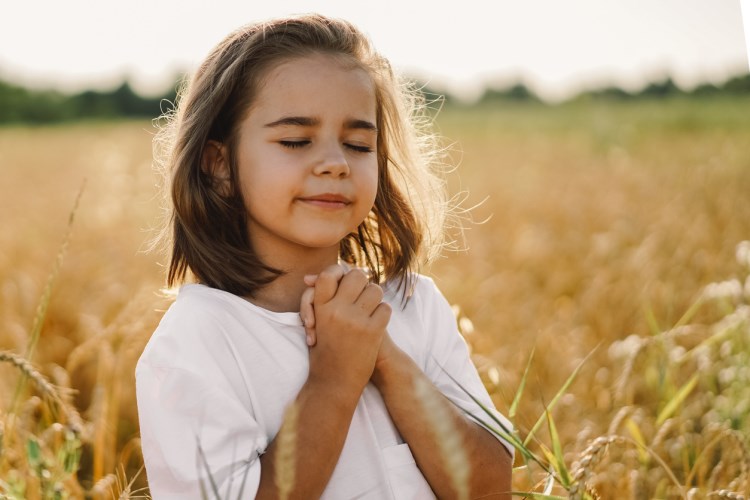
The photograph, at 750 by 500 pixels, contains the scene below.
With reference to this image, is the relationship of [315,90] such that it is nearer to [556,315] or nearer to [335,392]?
[335,392]

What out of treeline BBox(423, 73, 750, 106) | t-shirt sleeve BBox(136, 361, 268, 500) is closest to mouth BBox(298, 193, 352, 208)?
t-shirt sleeve BBox(136, 361, 268, 500)

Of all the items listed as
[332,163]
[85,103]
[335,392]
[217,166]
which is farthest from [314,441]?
[85,103]

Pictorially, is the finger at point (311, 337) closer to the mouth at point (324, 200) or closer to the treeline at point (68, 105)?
the mouth at point (324, 200)

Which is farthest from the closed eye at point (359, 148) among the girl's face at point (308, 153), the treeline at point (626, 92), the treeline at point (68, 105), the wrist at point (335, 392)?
the treeline at point (68, 105)

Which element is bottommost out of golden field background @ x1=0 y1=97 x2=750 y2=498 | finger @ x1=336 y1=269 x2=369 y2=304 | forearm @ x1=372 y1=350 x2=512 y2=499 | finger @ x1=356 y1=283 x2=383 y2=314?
golden field background @ x1=0 y1=97 x2=750 y2=498

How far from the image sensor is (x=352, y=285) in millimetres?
1262

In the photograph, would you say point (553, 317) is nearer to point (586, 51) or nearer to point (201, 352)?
point (586, 51)

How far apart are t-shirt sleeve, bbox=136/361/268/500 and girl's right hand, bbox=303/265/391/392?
0.52 feet

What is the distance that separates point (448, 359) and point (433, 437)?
23 centimetres

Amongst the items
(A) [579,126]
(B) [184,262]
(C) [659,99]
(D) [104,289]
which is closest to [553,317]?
(D) [104,289]

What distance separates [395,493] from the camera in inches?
47.0

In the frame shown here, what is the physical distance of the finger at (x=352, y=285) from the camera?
4.11 feet

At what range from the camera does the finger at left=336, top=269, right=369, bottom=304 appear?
4.11 ft

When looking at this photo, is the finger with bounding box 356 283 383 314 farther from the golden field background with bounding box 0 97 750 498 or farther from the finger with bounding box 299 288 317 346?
the golden field background with bounding box 0 97 750 498
